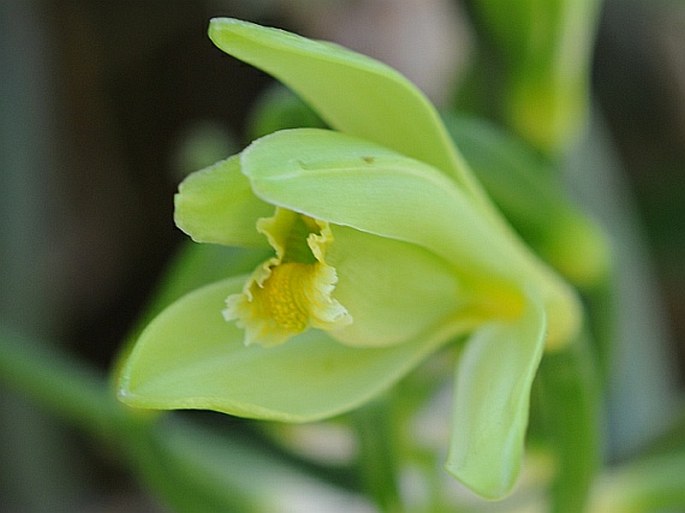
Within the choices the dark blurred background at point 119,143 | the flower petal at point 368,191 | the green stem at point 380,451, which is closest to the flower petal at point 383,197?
the flower petal at point 368,191

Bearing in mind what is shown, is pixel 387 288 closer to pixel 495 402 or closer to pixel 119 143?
pixel 495 402

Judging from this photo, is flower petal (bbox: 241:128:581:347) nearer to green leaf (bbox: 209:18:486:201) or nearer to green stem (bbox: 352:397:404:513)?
green leaf (bbox: 209:18:486:201)

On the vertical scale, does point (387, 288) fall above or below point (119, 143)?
above

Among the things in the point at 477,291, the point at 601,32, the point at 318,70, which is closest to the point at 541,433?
the point at 477,291

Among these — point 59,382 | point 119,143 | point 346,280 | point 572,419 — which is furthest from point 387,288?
point 119,143

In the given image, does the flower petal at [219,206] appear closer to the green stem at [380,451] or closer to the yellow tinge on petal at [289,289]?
the yellow tinge on petal at [289,289]
